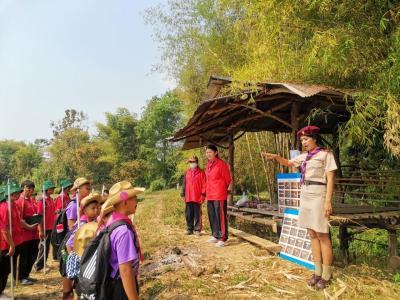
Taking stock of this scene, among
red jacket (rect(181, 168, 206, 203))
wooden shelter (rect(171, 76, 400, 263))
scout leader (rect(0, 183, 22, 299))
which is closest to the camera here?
scout leader (rect(0, 183, 22, 299))

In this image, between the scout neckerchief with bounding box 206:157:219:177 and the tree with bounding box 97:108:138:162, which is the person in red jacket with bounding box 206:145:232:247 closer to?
the scout neckerchief with bounding box 206:157:219:177

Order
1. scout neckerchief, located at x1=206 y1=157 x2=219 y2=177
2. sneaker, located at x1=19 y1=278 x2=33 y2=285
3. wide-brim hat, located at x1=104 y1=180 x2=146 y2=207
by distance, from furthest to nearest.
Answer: scout neckerchief, located at x1=206 y1=157 x2=219 y2=177 < sneaker, located at x1=19 y1=278 x2=33 y2=285 < wide-brim hat, located at x1=104 y1=180 x2=146 y2=207

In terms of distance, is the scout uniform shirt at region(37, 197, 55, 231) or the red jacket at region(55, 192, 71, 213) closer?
the scout uniform shirt at region(37, 197, 55, 231)

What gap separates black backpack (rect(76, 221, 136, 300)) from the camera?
2326mm

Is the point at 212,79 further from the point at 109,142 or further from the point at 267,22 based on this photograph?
the point at 109,142

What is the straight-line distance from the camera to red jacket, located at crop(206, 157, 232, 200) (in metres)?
6.63

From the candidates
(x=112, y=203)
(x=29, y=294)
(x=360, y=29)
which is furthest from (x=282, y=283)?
(x=29, y=294)

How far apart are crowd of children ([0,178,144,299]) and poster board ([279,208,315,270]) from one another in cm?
267

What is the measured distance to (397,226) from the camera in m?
6.25

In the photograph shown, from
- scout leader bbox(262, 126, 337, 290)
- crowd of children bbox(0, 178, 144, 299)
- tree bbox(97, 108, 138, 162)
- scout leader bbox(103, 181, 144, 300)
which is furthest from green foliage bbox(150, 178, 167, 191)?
scout leader bbox(103, 181, 144, 300)

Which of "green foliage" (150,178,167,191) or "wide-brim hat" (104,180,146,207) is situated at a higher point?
"wide-brim hat" (104,180,146,207)

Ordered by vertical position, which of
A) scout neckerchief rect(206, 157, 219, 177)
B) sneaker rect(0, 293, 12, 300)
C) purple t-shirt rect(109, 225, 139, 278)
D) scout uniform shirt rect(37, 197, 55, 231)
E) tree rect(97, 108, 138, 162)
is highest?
tree rect(97, 108, 138, 162)

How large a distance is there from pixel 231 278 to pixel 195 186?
2932mm

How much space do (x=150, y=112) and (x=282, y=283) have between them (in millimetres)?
34971
